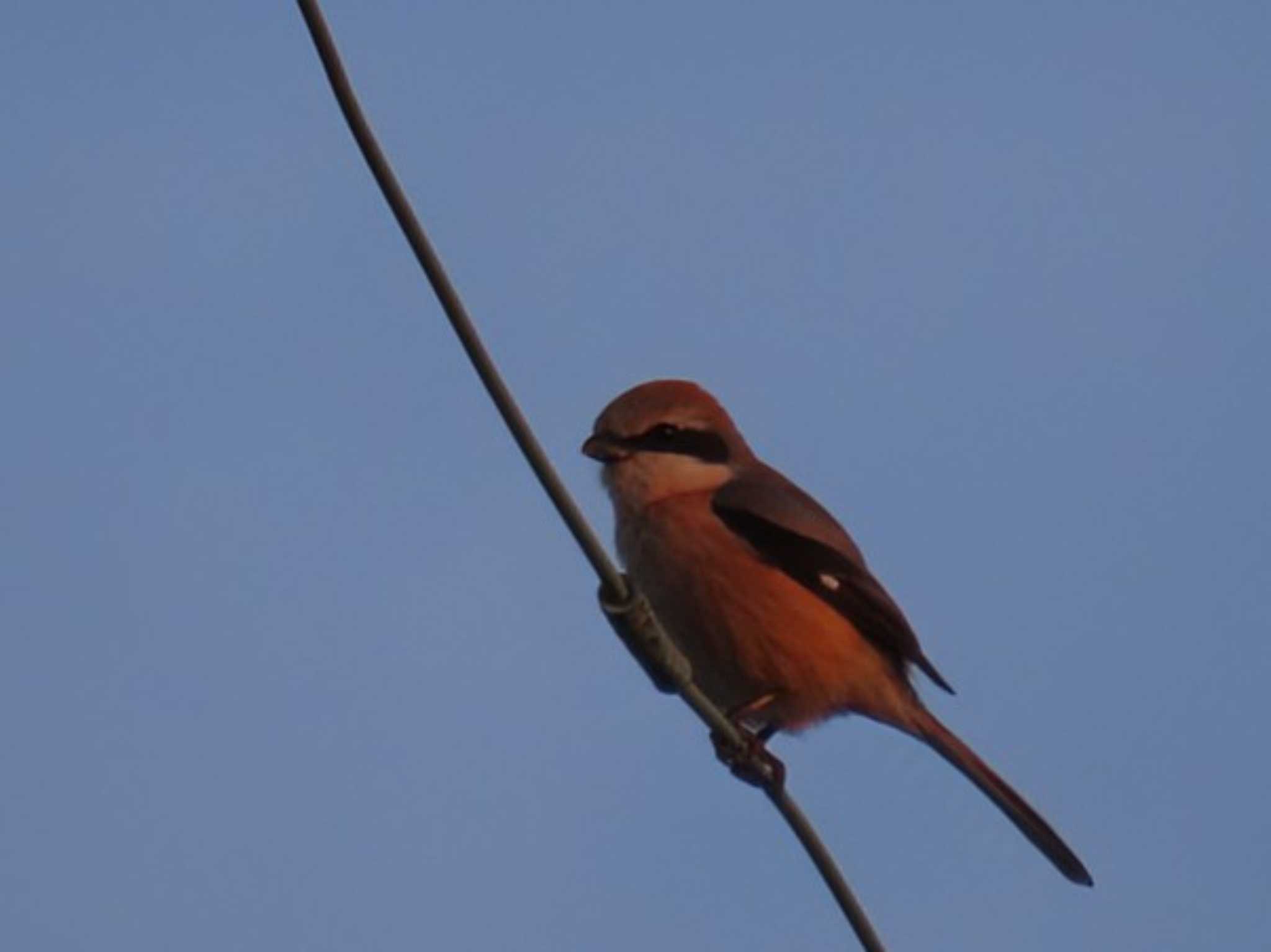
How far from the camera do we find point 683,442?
6422 mm

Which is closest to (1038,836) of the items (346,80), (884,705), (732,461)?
(884,705)

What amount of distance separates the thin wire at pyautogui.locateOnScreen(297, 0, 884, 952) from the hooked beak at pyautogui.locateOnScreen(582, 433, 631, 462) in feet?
6.07

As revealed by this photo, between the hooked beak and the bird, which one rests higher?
the hooked beak

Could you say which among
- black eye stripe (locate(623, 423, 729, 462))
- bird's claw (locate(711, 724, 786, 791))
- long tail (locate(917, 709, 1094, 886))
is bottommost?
long tail (locate(917, 709, 1094, 886))

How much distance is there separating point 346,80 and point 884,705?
3562mm

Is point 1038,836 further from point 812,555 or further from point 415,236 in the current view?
point 415,236

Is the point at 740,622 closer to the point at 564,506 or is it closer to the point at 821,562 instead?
the point at 821,562

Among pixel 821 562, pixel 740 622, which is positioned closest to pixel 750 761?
pixel 740 622

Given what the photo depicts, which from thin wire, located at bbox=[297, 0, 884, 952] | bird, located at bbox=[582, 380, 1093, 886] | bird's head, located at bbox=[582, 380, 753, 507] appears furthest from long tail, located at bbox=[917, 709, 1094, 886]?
thin wire, located at bbox=[297, 0, 884, 952]

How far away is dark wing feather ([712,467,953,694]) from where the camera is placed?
20.7 feet

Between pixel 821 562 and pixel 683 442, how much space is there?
1.67 feet

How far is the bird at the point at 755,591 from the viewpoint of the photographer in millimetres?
6090

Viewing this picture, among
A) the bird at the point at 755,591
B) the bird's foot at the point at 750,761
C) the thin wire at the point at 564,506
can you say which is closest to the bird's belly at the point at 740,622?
the bird at the point at 755,591

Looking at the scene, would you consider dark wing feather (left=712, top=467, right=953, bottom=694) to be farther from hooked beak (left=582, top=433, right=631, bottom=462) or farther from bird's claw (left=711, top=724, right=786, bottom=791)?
bird's claw (left=711, top=724, right=786, bottom=791)
